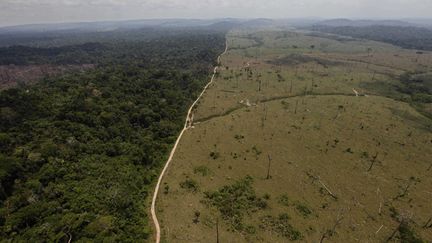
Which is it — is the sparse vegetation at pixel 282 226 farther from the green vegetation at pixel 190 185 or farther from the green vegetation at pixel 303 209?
the green vegetation at pixel 190 185

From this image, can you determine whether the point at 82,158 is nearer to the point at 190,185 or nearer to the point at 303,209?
the point at 190,185

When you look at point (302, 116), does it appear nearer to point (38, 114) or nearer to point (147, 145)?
point (147, 145)

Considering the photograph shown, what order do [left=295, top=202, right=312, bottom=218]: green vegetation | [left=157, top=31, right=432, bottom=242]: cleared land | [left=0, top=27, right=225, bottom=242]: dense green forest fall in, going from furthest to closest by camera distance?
[left=295, top=202, right=312, bottom=218]: green vegetation, [left=157, top=31, right=432, bottom=242]: cleared land, [left=0, top=27, right=225, bottom=242]: dense green forest

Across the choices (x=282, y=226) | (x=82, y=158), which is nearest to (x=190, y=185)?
(x=282, y=226)

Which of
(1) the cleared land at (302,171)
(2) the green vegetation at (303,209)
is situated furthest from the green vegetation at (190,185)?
(2) the green vegetation at (303,209)

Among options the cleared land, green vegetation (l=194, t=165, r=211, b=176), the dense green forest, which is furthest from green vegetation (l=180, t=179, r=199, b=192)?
the dense green forest

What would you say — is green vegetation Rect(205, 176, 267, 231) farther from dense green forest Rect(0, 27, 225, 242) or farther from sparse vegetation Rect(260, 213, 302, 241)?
dense green forest Rect(0, 27, 225, 242)
